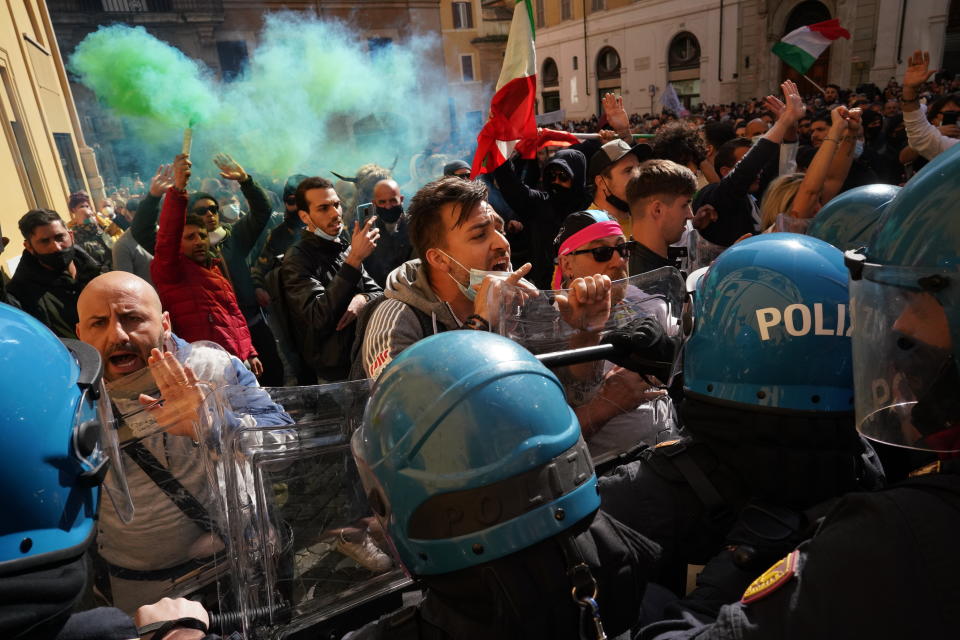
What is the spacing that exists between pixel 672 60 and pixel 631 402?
3757 cm

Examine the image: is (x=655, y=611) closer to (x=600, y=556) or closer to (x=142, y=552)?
(x=600, y=556)

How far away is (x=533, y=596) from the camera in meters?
1.07

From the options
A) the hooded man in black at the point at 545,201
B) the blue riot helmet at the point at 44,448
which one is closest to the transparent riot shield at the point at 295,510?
the blue riot helmet at the point at 44,448

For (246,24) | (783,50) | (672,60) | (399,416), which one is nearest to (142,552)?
(399,416)

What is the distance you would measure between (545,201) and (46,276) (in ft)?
13.3

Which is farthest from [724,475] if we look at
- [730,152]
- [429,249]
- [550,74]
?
[550,74]

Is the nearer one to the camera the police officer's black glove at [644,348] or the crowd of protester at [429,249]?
the police officer's black glove at [644,348]

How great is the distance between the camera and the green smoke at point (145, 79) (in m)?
8.49

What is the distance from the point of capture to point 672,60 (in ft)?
113

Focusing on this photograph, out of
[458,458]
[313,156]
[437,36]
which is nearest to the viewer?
[458,458]

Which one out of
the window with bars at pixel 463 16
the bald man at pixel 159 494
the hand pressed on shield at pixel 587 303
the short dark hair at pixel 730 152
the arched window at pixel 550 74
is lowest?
the bald man at pixel 159 494

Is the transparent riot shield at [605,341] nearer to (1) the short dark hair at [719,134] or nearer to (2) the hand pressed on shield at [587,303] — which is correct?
(2) the hand pressed on shield at [587,303]

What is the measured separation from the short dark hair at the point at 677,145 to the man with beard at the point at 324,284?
325cm

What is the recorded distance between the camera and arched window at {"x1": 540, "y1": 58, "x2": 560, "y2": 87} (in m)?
44.2
